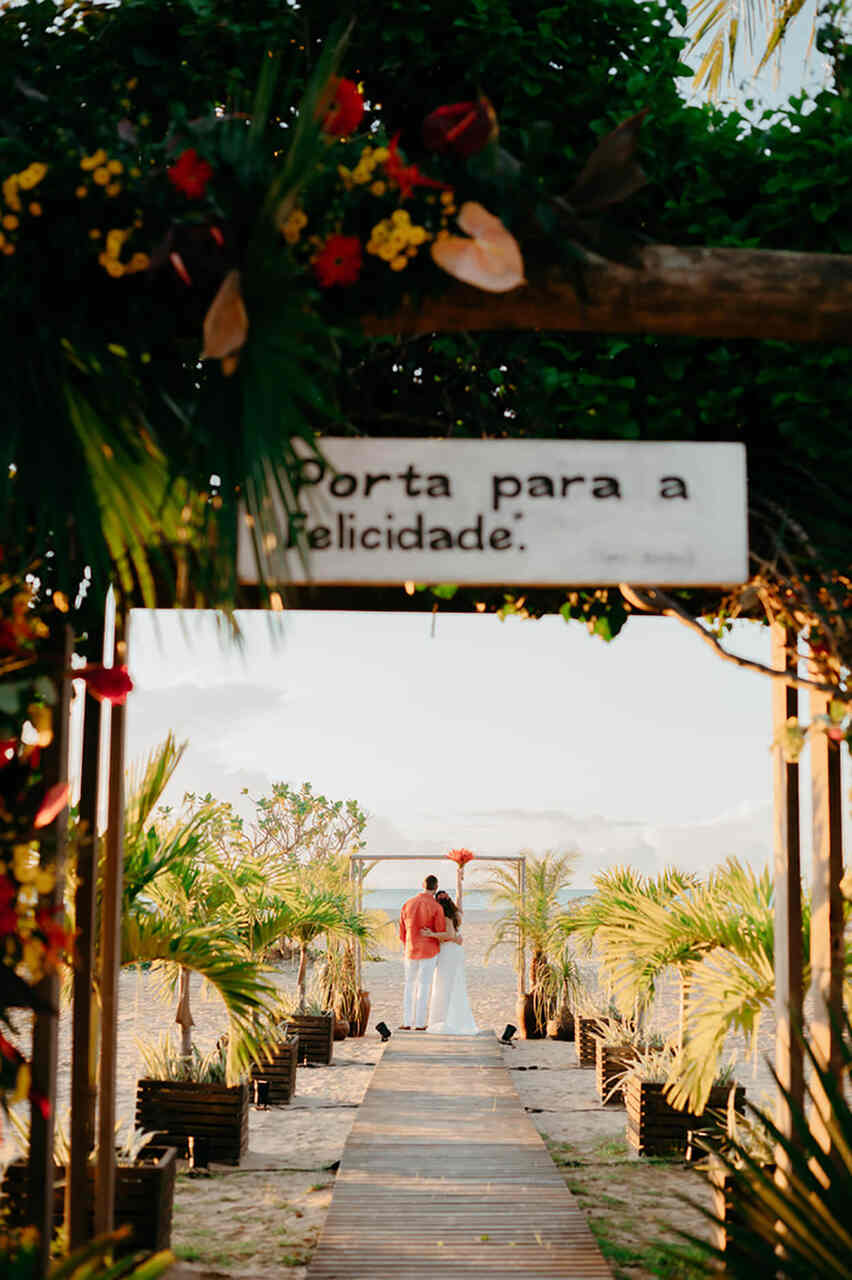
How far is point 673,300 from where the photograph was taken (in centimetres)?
205

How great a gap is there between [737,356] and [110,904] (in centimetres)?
236

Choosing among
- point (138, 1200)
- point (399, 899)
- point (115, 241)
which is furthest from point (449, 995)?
point (399, 899)

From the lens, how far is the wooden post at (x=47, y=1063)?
2482 mm

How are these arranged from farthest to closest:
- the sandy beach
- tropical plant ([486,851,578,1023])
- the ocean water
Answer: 1. the ocean water
2. tropical plant ([486,851,578,1023])
3. the sandy beach

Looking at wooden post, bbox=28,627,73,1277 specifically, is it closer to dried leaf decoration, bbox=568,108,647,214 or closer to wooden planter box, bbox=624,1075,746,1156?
dried leaf decoration, bbox=568,108,647,214

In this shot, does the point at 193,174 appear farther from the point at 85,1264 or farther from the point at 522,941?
the point at 522,941

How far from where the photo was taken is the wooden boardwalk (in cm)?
380

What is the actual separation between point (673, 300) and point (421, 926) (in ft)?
27.0

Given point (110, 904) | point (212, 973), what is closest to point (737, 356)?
point (110, 904)

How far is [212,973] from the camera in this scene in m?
4.49

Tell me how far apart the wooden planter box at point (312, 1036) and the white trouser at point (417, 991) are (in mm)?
987

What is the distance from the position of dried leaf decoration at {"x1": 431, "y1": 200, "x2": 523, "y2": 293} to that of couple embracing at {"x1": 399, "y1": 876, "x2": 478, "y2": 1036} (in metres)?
8.07

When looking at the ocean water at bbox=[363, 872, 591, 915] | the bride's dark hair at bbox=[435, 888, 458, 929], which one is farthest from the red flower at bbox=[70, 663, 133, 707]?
the ocean water at bbox=[363, 872, 591, 915]

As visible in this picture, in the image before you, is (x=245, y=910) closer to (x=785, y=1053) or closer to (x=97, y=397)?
(x=785, y=1053)
